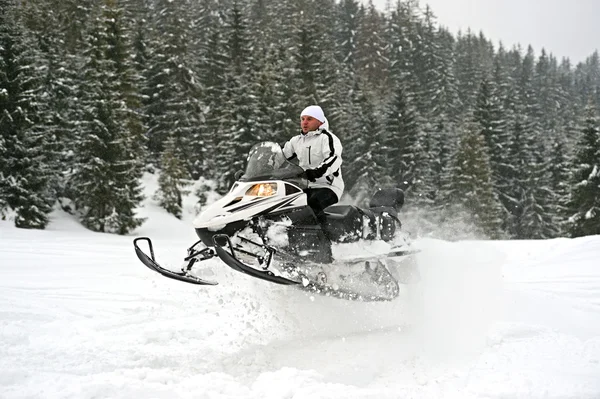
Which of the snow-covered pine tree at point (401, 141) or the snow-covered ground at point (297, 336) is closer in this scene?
the snow-covered ground at point (297, 336)

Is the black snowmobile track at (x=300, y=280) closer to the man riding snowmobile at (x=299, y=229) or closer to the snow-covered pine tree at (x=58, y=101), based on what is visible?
the man riding snowmobile at (x=299, y=229)

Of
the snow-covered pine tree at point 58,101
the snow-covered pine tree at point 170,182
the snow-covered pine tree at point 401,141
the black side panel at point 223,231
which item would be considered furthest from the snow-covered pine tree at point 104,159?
the black side panel at point 223,231

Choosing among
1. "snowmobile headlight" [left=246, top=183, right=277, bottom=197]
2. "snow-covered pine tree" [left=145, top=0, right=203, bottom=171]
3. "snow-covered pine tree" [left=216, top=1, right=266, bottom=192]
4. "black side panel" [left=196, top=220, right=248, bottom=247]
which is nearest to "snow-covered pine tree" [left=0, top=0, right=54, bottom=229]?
"snow-covered pine tree" [left=216, top=1, right=266, bottom=192]

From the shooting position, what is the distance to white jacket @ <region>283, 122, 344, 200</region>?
5711 mm

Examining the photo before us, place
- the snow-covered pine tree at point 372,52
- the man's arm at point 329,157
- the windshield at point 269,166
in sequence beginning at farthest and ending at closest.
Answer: the snow-covered pine tree at point 372,52
the man's arm at point 329,157
the windshield at point 269,166

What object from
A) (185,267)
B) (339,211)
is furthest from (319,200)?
(185,267)

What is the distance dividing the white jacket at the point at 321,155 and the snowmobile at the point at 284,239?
279 millimetres

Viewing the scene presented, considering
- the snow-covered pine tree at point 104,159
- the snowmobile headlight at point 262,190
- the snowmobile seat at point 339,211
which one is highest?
the snowmobile headlight at point 262,190

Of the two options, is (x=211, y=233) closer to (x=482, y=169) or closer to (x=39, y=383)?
(x=39, y=383)

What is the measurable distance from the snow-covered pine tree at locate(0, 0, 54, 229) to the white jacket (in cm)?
2003

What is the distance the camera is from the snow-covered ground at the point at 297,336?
3.83m

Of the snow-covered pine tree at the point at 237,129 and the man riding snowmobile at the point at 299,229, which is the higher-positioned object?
the man riding snowmobile at the point at 299,229

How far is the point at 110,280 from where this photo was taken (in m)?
7.51

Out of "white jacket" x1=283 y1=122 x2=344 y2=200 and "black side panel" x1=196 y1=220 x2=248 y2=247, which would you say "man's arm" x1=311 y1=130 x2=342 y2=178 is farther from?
"black side panel" x1=196 y1=220 x2=248 y2=247
